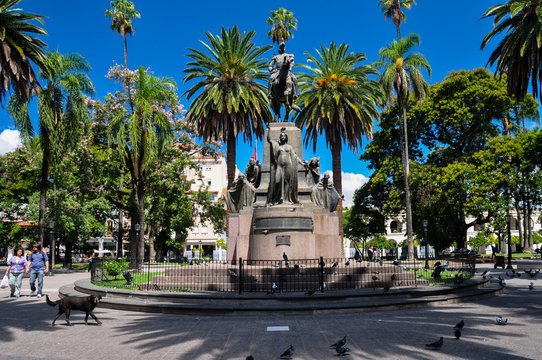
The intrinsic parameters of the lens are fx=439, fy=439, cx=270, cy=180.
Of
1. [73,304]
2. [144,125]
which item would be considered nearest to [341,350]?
[73,304]

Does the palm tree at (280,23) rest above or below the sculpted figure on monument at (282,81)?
above

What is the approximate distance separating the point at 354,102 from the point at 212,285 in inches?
816

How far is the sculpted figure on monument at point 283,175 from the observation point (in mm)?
16516

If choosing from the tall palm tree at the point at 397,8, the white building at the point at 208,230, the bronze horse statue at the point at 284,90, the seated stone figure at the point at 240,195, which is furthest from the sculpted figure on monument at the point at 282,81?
the white building at the point at 208,230

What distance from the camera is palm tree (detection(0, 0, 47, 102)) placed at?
1809 centimetres

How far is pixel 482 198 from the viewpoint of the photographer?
34.5 meters

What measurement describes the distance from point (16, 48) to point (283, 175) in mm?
12576

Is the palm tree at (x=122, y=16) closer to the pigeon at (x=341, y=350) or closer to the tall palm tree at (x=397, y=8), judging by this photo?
the tall palm tree at (x=397, y=8)

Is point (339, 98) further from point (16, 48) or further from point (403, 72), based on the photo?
point (16, 48)

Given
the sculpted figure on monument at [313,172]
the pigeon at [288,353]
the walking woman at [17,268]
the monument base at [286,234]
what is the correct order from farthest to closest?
1. the sculpted figure on monument at [313,172]
2. the monument base at [286,234]
3. the walking woman at [17,268]
4. the pigeon at [288,353]

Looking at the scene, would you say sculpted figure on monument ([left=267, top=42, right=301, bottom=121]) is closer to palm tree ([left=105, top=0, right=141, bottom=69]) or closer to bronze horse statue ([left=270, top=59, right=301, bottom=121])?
bronze horse statue ([left=270, top=59, right=301, bottom=121])

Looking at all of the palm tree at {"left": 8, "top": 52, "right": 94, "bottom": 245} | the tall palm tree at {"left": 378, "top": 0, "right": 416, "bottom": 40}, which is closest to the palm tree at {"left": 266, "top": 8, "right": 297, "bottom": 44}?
the tall palm tree at {"left": 378, "top": 0, "right": 416, "bottom": 40}

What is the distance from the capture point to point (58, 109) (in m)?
26.3

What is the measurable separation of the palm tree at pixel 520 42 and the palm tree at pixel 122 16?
3120 cm
